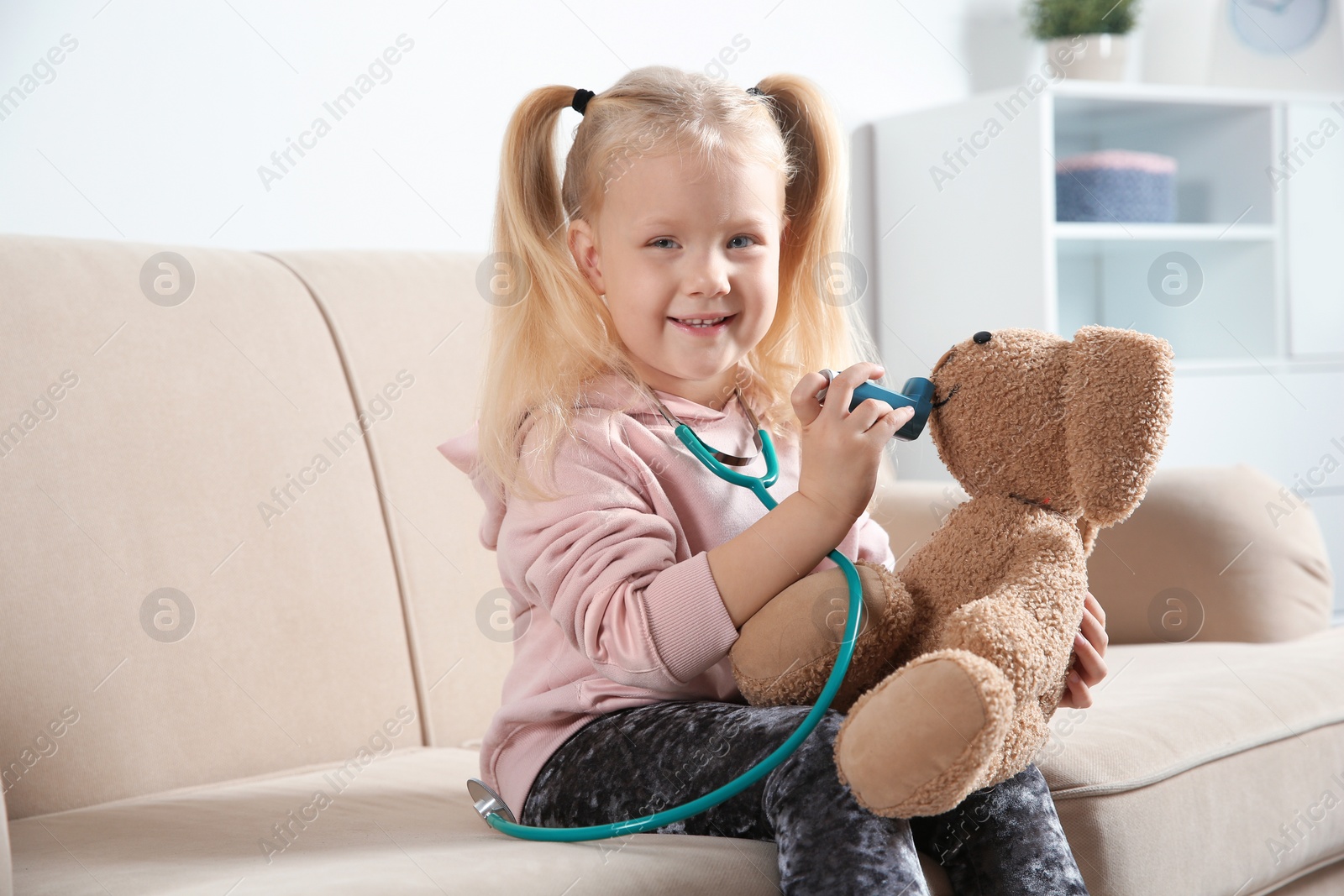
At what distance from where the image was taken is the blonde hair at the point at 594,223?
0.94 meters

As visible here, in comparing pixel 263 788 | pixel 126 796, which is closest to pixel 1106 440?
pixel 263 788

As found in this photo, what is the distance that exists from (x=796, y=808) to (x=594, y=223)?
0.52m

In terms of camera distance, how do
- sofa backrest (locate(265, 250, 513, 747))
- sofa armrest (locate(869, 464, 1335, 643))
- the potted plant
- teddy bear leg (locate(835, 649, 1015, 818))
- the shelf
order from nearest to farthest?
1. teddy bear leg (locate(835, 649, 1015, 818))
2. sofa backrest (locate(265, 250, 513, 747))
3. sofa armrest (locate(869, 464, 1335, 643))
4. the shelf
5. the potted plant

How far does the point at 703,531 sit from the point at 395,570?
1.54 feet

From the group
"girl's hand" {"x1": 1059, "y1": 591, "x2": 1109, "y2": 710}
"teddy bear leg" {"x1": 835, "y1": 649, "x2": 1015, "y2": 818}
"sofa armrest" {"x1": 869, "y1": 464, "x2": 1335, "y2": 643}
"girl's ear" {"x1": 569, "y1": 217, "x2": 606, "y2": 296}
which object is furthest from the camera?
"sofa armrest" {"x1": 869, "y1": 464, "x2": 1335, "y2": 643}

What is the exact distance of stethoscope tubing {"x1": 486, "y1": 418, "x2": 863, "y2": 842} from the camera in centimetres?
74

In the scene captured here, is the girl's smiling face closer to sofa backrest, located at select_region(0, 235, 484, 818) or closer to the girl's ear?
the girl's ear

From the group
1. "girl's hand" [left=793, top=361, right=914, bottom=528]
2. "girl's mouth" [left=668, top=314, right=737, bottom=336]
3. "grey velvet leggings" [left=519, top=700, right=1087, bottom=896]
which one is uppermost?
"girl's mouth" [left=668, top=314, right=737, bottom=336]

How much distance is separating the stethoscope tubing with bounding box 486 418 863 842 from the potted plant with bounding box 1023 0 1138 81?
6.44 feet

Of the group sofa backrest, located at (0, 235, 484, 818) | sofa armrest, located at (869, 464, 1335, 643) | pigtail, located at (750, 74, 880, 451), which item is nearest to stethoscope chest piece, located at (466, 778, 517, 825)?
sofa backrest, located at (0, 235, 484, 818)

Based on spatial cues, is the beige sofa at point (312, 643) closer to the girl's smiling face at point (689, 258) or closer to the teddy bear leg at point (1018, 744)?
the teddy bear leg at point (1018, 744)

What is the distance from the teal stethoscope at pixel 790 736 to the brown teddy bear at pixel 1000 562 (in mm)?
14

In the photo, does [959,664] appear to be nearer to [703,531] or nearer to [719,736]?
[719,736]

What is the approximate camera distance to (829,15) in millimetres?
2316
